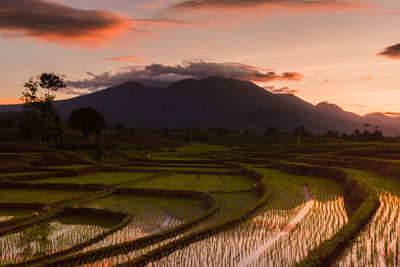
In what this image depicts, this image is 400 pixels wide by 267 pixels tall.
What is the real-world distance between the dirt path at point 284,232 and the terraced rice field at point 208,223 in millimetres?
35

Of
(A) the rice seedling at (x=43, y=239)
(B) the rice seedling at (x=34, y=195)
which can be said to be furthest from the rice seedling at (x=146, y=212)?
(B) the rice seedling at (x=34, y=195)

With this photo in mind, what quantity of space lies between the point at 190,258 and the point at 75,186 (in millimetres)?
17813

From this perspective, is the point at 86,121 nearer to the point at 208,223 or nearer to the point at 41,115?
the point at 41,115

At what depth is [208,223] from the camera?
1318cm

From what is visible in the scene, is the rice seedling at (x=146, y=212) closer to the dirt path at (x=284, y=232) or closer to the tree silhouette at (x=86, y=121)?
the dirt path at (x=284, y=232)

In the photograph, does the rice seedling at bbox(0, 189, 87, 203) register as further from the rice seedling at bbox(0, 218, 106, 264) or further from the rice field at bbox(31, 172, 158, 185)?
the rice seedling at bbox(0, 218, 106, 264)

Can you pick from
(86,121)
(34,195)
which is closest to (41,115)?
(86,121)

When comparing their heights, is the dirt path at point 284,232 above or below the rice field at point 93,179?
above

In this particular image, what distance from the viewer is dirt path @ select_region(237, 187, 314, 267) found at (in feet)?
29.8

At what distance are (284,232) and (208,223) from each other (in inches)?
132

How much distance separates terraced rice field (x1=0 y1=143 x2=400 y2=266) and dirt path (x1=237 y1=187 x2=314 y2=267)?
0.11 ft

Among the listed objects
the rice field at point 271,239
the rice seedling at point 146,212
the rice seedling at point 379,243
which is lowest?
the rice seedling at point 146,212

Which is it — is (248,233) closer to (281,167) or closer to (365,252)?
(365,252)

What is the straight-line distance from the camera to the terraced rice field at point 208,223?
29.8 ft
